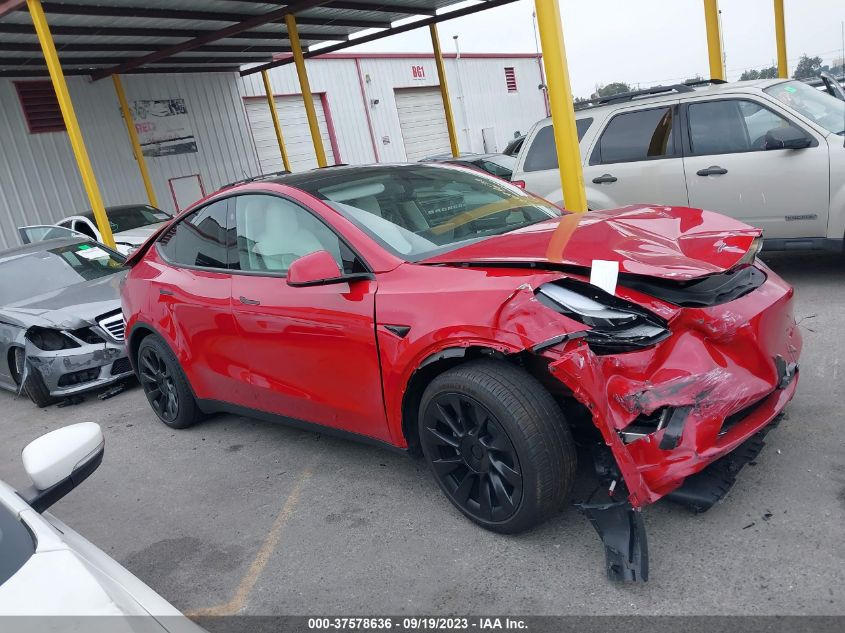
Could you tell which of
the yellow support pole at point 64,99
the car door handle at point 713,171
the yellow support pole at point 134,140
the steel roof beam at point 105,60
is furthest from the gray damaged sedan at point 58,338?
the yellow support pole at point 134,140

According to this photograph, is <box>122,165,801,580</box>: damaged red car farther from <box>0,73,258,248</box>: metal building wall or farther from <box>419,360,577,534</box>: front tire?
<box>0,73,258,248</box>: metal building wall

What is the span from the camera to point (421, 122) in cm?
2538

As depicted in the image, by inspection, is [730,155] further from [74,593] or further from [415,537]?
[74,593]

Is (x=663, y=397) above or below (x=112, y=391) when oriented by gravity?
above

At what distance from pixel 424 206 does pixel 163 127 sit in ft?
52.7

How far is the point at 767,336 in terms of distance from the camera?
2.82 m

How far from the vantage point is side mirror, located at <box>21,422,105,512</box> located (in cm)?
209

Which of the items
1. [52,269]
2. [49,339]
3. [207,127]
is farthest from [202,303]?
[207,127]

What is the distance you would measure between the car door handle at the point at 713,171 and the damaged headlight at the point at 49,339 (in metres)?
5.76

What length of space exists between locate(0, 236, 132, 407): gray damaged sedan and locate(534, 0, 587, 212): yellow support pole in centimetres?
429

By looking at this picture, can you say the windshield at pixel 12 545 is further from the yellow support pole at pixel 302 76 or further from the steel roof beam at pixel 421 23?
the steel roof beam at pixel 421 23

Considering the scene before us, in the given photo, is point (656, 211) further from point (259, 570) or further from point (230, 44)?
point (230, 44)

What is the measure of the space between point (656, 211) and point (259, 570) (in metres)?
2.66

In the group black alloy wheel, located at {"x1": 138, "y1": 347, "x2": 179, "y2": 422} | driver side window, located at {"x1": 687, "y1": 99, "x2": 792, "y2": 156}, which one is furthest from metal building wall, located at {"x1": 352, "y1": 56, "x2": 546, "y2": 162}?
black alloy wheel, located at {"x1": 138, "y1": 347, "x2": 179, "y2": 422}
